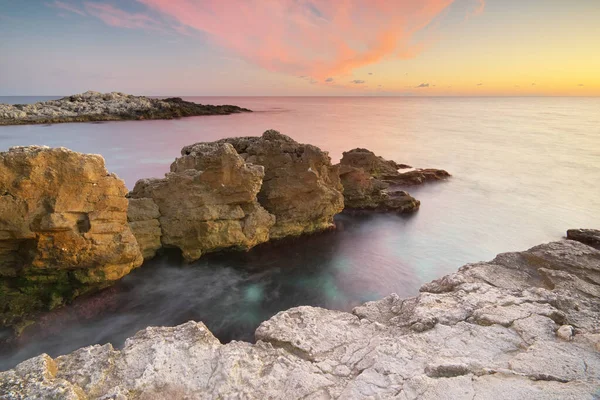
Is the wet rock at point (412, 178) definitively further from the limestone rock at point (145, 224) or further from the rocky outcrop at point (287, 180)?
the limestone rock at point (145, 224)

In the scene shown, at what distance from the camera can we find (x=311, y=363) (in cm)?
360

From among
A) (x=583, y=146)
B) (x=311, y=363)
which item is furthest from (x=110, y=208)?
(x=583, y=146)

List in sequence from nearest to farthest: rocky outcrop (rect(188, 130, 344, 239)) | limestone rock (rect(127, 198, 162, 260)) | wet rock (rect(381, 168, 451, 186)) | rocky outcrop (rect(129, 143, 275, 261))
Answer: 1. limestone rock (rect(127, 198, 162, 260))
2. rocky outcrop (rect(129, 143, 275, 261))
3. rocky outcrop (rect(188, 130, 344, 239))
4. wet rock (rect(381, 168, 451, 186))

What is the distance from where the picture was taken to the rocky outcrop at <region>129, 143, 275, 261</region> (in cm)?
900

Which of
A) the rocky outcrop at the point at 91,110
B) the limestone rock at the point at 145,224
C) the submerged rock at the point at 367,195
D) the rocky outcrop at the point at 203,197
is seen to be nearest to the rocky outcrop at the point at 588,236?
the submerged rock at the point at 367,195

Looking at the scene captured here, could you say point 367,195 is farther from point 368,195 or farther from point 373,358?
point 373,358

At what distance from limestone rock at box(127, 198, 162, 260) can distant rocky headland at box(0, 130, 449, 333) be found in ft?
0.08

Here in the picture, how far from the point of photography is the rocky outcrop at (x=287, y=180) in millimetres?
10945

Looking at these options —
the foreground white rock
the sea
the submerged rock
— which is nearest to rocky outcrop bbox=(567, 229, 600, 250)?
the sea

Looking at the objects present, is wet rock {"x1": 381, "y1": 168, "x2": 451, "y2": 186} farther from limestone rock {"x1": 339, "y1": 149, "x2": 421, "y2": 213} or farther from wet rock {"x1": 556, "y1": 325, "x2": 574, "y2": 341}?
wet rock {"x1": 556, "y1": 325, "x2": 574, "y2": 341}

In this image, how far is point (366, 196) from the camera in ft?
47.2

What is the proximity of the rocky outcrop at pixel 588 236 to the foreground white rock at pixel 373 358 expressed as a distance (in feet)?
21.9

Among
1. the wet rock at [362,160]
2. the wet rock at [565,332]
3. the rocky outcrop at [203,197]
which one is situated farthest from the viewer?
the wet rock at [362,160]

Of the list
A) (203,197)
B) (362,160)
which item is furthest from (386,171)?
(203,197)
